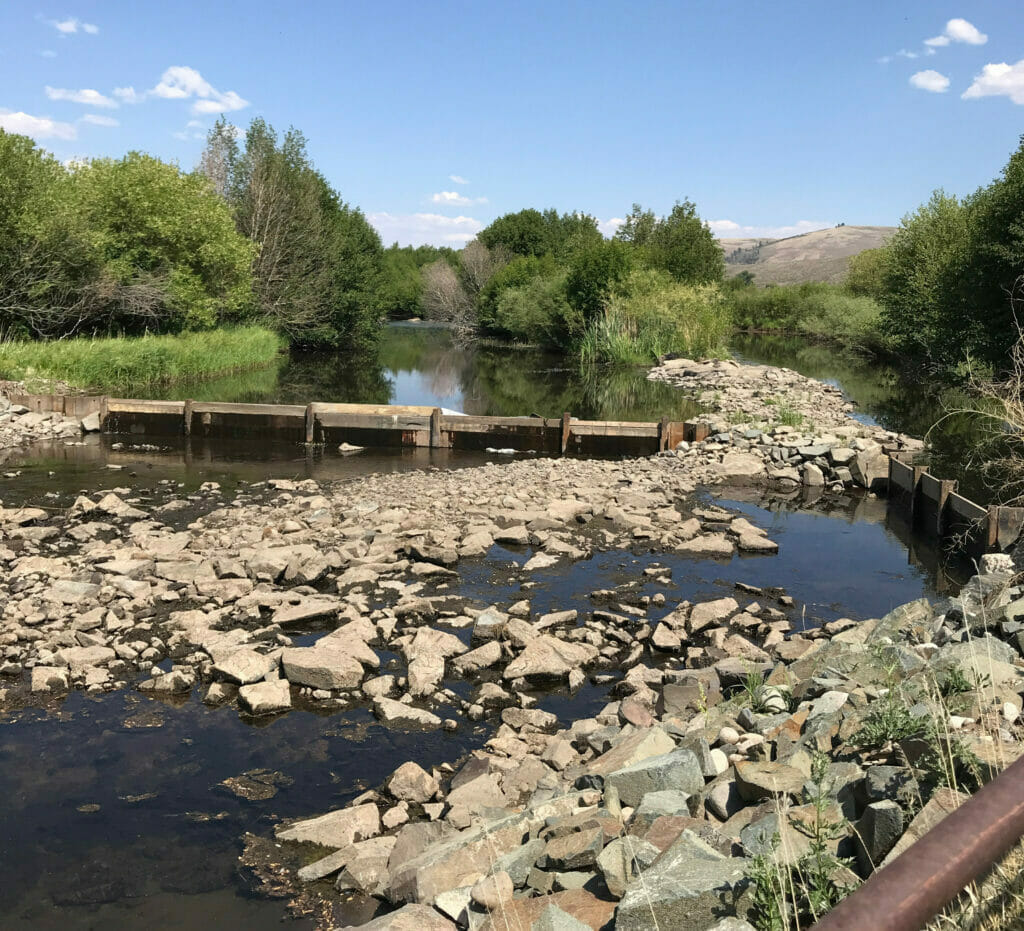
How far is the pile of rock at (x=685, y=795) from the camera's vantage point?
3963 mm

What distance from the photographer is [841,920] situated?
49.2 inches

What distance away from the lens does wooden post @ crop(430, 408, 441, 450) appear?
21766 mm

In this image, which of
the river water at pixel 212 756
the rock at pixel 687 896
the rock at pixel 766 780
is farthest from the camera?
the river water at pixel 212 756

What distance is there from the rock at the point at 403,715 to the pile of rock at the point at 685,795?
0.70 meters

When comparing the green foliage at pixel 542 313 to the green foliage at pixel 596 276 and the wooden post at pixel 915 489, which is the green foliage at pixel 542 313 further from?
the wooden post at pixel 915 489

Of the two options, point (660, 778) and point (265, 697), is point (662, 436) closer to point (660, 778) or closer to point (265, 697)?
point (265, 697)

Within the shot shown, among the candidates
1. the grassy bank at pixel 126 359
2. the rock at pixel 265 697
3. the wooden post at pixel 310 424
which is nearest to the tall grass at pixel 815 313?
the grassy bank at pixel 126 359

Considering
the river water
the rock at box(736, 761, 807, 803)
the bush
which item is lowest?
the river water

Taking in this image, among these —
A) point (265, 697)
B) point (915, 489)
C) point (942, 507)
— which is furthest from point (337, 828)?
point (915, 489)

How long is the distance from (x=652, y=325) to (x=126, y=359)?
90.4ft

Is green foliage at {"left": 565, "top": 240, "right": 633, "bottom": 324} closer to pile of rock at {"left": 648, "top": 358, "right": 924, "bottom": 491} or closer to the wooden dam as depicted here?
pile of rock at {"left": 648, "top": 358, "right": 924, "bottom": 491}

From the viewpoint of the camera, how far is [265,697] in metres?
7.97

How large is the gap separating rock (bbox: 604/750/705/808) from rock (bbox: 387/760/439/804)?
1.69 meters

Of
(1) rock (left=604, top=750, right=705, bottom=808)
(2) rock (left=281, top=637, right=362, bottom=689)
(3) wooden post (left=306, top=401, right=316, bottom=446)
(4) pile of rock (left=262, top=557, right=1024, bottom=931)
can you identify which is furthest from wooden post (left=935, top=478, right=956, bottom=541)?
(3) wooden post (left=306, top=401, right=316, bottom=446)
